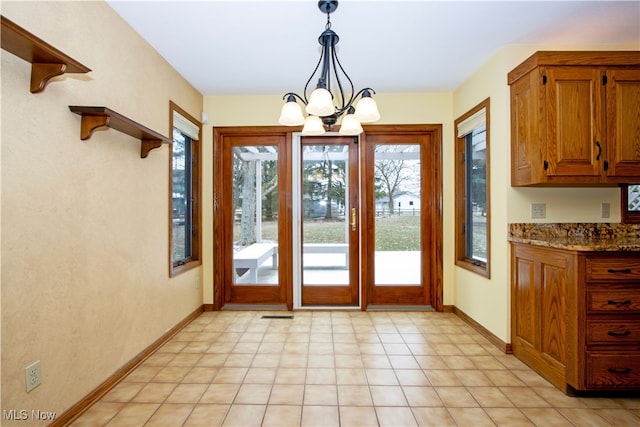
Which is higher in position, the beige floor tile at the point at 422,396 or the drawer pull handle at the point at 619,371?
the drawer pull handle at the point at 619,371

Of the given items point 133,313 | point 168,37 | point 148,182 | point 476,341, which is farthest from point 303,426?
point 168,37

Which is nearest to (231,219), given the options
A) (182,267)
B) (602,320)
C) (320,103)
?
(182,267)

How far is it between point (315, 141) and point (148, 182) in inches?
75.4

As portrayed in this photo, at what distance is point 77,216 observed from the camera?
6.13ft

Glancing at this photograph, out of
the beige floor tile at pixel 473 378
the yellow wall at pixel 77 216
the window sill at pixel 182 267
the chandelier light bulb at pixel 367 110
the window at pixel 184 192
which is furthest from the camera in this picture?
the window at pixel 184 192

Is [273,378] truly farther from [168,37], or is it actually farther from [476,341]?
[168,37]

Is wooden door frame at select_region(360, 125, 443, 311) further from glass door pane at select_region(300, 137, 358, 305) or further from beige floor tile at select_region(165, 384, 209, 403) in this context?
beige floor tile at select_region(165, 384, 209, 403)

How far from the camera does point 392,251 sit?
155 inches

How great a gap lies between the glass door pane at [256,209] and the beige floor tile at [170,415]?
6.63 ft

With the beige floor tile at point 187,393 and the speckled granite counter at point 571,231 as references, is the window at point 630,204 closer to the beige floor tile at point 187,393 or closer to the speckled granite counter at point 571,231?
the speckled granite counter at point 571,231

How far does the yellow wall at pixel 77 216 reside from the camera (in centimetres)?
150

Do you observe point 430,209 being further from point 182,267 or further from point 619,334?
point 182,267

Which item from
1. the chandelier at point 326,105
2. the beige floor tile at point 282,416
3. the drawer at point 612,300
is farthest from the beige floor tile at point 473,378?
the chandelier at point 326,105

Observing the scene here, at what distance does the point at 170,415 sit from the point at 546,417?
212 cm
